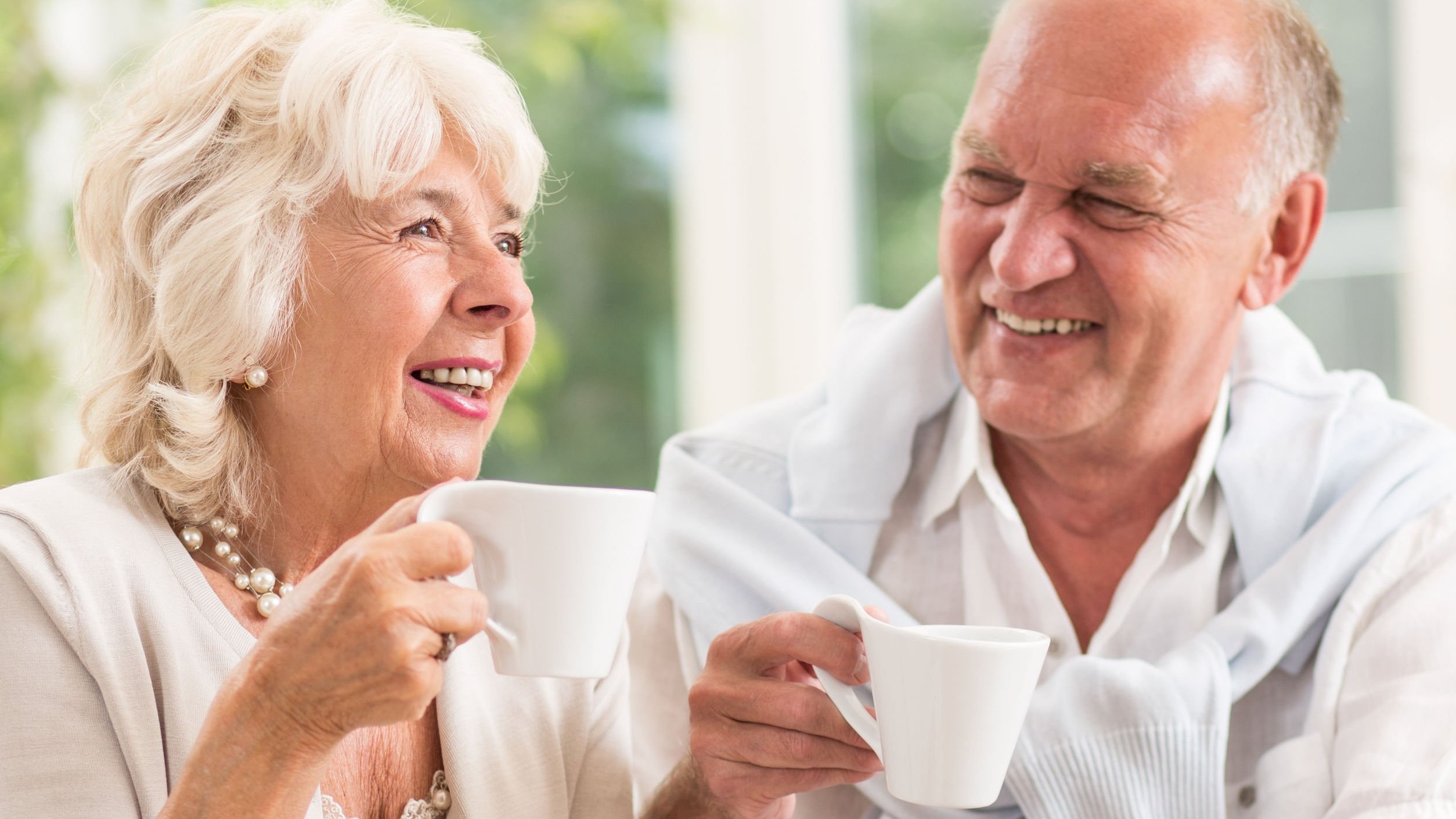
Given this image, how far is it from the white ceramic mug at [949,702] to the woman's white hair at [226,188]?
0.55m

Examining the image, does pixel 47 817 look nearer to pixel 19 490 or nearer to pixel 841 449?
pixel 19 490

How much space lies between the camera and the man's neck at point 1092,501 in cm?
152

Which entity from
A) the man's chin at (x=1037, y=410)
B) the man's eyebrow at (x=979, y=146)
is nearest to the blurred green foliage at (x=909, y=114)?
the man's eyebrow at (x=979, y=146)

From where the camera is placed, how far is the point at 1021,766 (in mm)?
1305

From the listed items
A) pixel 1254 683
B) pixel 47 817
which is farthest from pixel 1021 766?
pixel 47 817

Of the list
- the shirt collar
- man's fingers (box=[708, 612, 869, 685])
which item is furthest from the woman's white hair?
the shirt collar

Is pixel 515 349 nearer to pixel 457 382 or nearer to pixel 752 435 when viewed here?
pixel 457 382

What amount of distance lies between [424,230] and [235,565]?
1.08 ft

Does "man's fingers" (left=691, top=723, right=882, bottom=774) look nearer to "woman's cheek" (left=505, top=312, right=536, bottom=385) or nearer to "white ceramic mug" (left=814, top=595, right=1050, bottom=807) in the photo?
"white ceramic mug" (left=814, top=595, right=1050, bottom=807)

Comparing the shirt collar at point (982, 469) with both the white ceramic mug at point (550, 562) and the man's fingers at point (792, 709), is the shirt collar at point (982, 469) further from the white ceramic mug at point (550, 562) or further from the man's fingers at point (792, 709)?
the white ceramic mug at point (550, 562)

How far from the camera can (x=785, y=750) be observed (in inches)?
41.8

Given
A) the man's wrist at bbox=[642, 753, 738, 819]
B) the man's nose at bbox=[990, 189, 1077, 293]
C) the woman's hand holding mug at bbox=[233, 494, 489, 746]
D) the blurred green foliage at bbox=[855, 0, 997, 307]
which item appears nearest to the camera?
the woman's hand holding mug at bbox=[233, 494, 489, 746]

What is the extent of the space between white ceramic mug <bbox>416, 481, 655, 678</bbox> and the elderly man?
0.40 meters

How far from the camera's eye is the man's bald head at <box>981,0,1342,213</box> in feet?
4.59
